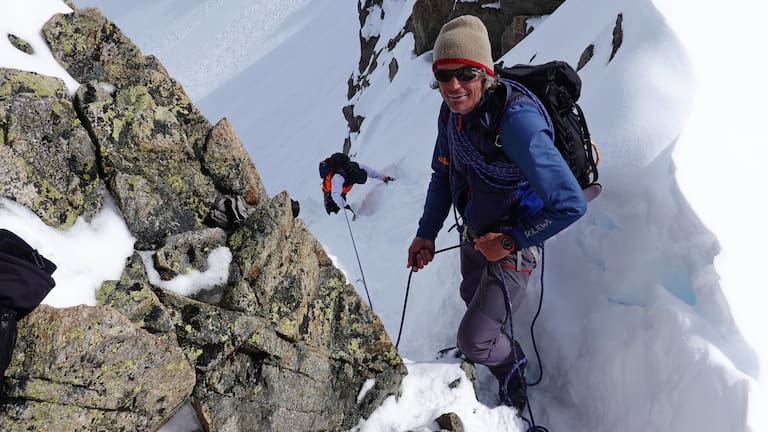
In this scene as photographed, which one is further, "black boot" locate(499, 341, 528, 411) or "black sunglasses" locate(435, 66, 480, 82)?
"black boot" locate(499, 341, 528, 411)

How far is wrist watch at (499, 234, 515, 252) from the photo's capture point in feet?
12.1

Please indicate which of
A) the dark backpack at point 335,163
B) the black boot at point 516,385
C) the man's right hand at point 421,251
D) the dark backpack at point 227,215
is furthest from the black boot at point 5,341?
the dark backpack at point 335,163

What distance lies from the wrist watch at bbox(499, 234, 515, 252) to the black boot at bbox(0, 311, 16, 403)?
2.91 meters

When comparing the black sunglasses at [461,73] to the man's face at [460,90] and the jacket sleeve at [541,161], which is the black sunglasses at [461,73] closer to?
the man's face at [460,90]

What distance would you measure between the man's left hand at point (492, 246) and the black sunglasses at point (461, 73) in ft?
3.62

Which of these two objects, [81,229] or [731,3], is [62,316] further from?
[731,3]

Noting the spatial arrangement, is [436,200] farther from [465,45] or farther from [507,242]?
[465,45]

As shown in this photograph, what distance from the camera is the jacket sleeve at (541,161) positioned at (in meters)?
3.17

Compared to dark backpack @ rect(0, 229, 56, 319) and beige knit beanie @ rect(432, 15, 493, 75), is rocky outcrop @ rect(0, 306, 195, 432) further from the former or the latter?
beige knit beanie @ rect(432, 15, 493, 75)

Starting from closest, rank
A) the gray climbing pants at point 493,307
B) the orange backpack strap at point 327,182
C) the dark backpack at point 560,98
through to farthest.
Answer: the dark backpack at point 560,98 < the gray climbing pants at point 493,307 < the orange backpack strap at point 327,182

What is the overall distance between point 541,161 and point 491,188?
644 millimetres

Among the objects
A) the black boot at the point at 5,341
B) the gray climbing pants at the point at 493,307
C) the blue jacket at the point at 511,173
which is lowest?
the gray climbing pants at the point at 493,307

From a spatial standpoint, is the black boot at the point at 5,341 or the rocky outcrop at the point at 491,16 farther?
the rocky outcrop at the point at 491,16

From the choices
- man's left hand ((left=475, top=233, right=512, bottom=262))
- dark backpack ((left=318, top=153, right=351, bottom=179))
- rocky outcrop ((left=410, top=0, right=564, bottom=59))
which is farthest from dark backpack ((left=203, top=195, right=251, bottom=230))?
rocky outcrop ((left=410, top=0, right=564, bottom=59))
